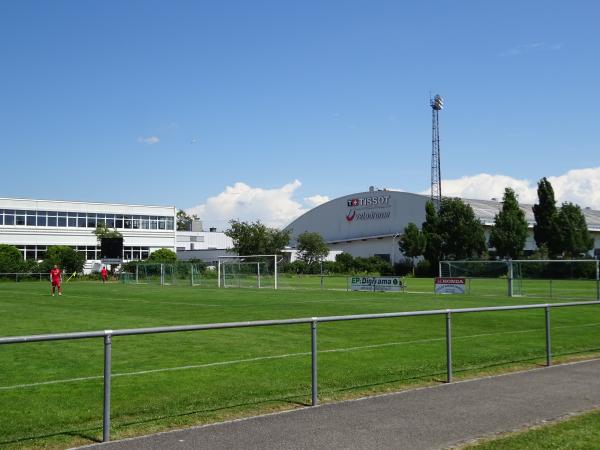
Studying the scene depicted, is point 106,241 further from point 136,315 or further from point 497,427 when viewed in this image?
point 497,427

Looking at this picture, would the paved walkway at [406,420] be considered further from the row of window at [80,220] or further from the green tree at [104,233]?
the row of window at [80,220]

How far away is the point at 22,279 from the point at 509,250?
2134 inches

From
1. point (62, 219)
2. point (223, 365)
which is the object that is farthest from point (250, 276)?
point (62, 219)

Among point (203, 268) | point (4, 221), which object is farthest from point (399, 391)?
point (4, 221)

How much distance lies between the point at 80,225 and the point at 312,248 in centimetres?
3345

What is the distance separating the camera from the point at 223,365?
1259 cm

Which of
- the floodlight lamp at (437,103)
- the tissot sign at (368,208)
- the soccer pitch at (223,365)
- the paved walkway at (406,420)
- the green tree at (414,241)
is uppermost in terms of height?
the floodlight lamp at (437,103)

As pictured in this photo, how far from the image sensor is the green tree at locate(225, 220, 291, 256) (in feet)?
322

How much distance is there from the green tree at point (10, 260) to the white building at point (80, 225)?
11.7 m

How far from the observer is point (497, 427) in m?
7.36

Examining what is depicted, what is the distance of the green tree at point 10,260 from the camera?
73000 mm

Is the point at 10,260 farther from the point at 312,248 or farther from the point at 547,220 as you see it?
the point at 547,220

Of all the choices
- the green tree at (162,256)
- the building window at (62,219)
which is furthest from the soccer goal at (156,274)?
the building window at (62,219)

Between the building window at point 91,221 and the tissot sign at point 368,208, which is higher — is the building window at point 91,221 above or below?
below
